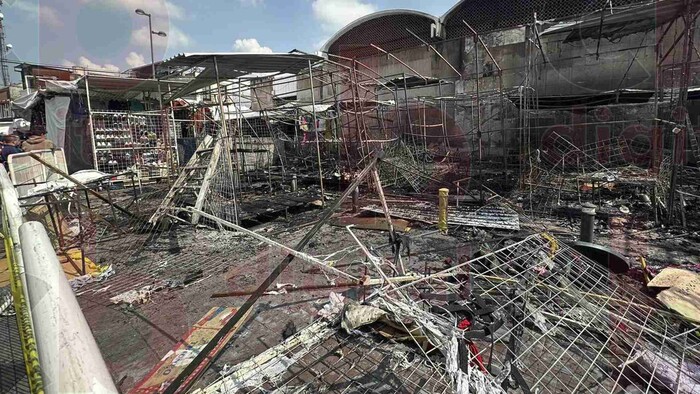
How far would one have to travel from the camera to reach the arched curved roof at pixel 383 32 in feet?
72.6

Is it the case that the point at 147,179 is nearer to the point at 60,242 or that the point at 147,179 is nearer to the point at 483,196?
the point at 60,242

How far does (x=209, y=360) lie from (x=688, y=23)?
8991mm

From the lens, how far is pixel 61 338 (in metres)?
0.86

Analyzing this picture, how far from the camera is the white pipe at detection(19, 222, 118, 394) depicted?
0.81m

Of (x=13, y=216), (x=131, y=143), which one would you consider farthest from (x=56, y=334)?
(x=131, y=143)

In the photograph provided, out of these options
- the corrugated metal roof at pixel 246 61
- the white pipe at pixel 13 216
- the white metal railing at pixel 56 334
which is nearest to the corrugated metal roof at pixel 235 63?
the corrugated metal roof at pixel 246 61

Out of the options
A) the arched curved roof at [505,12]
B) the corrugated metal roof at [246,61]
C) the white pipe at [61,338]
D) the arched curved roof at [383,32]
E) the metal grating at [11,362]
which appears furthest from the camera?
the arched curved roof at [383,32]

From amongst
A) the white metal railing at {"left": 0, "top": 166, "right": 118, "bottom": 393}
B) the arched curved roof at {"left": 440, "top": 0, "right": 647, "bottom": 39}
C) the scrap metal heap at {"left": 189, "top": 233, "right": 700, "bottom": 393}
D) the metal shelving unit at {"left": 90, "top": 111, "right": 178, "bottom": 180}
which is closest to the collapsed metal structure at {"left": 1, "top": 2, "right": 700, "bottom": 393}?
the scrap metal heap at {"left": 189, "top": 233, "right": 700, "bottom": 393}

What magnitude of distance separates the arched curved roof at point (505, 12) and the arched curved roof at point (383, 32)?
1205 millimetres

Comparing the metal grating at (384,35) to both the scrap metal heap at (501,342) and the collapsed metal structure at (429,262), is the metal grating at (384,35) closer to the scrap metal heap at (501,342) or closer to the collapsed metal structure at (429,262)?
the collapsed metal structure at (429,262)

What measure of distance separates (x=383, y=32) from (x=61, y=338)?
84.8ft

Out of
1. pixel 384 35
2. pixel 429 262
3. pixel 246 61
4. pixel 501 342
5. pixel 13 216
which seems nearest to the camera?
pixel 13 216

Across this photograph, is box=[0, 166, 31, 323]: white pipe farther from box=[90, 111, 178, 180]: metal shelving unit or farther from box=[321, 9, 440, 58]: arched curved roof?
box=[321, 9, 440, 58]: arched curved roof

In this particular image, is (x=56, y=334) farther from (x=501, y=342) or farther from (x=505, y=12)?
(x=505, y=12)
